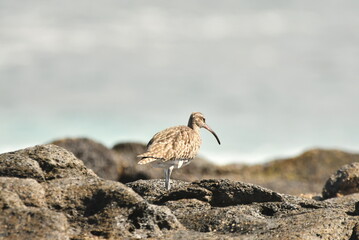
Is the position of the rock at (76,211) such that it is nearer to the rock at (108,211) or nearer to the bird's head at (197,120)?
the rock at (108,211)

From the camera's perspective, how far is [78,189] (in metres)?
12.6

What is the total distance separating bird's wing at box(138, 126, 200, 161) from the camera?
71.6 ft

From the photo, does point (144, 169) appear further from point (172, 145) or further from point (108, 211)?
point (108, 211)

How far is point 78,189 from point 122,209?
2.97ft

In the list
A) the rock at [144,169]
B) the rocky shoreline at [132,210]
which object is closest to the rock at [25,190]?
→ the rocky shoreline at [132,210]

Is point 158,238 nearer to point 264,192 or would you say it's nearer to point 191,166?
point 264,192

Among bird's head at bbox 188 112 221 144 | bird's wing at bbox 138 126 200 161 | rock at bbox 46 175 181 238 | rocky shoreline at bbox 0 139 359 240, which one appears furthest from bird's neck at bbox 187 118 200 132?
rock at bbox 46 175 181 238

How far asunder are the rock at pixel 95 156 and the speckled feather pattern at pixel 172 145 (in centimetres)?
1342

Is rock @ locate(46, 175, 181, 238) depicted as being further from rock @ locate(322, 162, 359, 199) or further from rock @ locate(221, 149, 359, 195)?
rock @ locate(221, 149, 359, 195)

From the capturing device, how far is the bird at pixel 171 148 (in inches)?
853

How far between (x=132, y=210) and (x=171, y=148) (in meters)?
10.0

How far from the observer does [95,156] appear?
37.8 metres

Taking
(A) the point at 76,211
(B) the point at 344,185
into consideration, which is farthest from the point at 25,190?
(B) the point at 344,185

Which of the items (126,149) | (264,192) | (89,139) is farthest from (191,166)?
(264,192)
